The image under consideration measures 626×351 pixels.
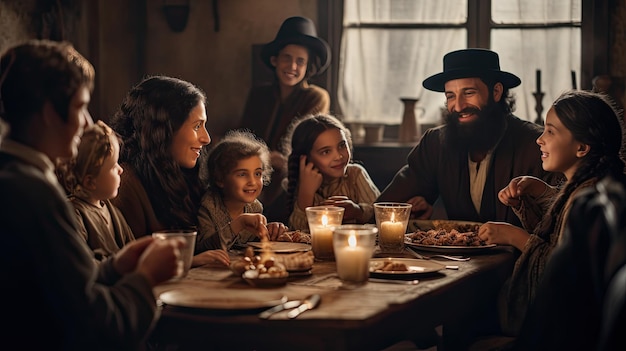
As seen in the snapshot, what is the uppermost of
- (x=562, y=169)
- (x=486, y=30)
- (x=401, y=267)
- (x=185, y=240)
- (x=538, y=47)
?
(x=486, y=30)

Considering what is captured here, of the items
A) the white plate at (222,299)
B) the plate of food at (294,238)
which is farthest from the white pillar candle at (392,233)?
the white plate at (222,299)

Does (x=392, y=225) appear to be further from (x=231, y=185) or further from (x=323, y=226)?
(x=231, y=185)

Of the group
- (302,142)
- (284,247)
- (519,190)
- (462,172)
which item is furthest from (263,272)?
(462,172)

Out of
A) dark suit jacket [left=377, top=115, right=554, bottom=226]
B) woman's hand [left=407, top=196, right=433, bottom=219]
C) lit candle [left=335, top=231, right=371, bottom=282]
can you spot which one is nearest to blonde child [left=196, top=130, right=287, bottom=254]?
woman's hand [left=407, top=196, right=433, bottom=219]

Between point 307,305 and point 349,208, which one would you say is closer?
point 307,305

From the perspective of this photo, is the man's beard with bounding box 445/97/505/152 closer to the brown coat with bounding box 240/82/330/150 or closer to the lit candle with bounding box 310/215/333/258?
the brown coat with bounding box 240/82/330/150

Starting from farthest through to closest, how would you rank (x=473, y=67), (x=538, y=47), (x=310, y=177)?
(x=538, y=47) < (x=473, y=67) < (x=310, y=177)

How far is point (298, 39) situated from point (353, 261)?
3.46m

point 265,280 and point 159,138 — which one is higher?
point 159,138

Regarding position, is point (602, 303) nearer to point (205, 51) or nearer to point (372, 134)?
point (372, 134)

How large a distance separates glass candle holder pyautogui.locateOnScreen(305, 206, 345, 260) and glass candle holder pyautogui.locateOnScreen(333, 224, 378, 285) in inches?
16.8

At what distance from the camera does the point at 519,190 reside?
338 centimetres

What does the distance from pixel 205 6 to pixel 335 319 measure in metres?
4.68

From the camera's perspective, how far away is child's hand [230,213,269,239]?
127 inches
